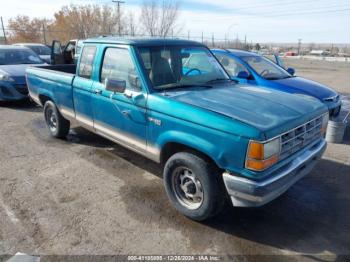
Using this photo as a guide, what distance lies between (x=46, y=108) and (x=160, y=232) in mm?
4113

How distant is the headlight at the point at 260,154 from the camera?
2852 mm

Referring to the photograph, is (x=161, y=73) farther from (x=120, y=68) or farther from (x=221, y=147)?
(x=221, y=147)

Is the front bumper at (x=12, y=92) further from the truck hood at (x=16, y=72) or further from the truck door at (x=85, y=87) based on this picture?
the truck door at (x=85, y=87)

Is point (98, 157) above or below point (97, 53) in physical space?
below

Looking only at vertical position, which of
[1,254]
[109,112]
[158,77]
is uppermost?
[158,77]

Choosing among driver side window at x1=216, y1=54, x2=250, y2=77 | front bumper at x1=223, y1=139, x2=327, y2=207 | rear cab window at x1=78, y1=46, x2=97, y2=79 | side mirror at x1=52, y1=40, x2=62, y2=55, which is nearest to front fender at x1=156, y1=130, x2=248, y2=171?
front bumper at x1=223, y1=139, x2=327, y2=207

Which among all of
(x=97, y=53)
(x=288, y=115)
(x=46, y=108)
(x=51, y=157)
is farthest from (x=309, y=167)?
(x=46, y=108)

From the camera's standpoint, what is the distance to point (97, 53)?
462 cm

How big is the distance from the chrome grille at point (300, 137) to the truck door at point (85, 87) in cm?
292

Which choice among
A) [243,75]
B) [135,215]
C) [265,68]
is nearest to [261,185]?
[135,215]

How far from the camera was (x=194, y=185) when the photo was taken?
3.55m

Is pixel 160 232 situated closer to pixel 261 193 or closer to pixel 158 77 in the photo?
pixel 261 193

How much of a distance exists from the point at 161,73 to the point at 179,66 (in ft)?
1.16

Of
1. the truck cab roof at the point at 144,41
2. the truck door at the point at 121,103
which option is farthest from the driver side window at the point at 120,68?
the truck cab roof at the point at 144,41
